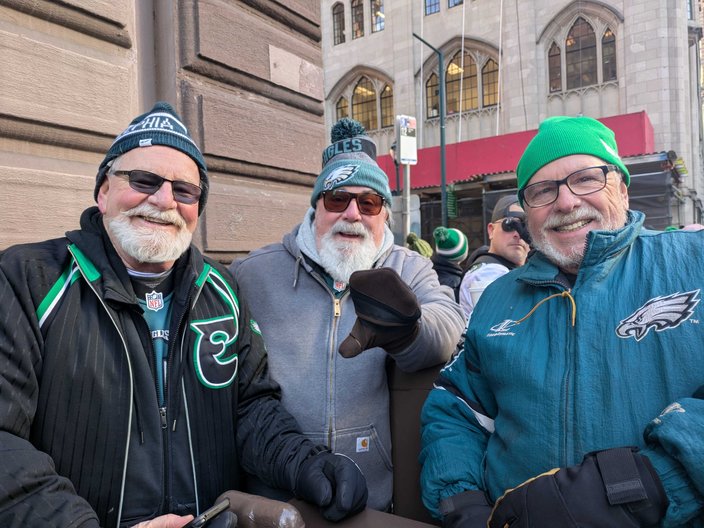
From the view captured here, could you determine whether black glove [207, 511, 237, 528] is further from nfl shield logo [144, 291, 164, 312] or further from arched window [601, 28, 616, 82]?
arched window [601, 28, 616, 82]

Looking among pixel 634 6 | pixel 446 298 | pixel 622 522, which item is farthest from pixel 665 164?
pixel 622 522

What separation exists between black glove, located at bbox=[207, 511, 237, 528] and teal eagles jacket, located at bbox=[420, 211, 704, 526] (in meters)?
0.74

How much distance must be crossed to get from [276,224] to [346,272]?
81.6 inches

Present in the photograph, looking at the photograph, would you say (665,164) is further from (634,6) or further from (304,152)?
(304,152)

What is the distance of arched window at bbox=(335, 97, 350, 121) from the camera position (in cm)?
2480

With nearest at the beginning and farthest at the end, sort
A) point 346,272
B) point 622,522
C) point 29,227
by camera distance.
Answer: point 622,522, point 346,272, point 29,227

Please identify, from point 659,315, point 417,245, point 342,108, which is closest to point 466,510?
point 659,315

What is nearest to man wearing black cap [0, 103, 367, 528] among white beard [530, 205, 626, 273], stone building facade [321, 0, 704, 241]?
white beard [530, 205, 626, 273]

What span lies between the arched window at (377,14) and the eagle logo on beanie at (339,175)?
23.3 m

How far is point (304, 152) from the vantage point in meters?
4.64

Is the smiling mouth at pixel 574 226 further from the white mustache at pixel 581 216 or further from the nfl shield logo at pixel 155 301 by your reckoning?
the nfl shield logo at pixel 155 301

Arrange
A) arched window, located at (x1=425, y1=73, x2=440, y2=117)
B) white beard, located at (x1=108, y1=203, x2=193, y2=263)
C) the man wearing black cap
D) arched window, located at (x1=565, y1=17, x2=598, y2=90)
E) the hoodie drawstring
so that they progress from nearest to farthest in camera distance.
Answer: the man wearing black cap
the hoodie drawstring
white beard, located at (x1=108, y1=203, x2=193, y2=263)
arched window, located at (x1=565, y1=17, x2=598, y2=90)
arched window, located at (x1=425, y1=73, x2=440, y2=117)

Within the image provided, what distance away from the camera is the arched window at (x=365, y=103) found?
2398 cm

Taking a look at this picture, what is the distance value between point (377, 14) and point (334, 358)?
24.4m
